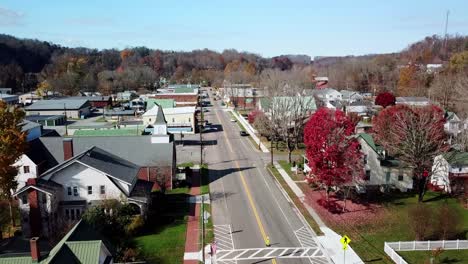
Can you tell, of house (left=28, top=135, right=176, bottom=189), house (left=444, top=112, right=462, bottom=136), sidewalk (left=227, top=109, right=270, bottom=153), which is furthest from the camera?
house (left=444, top=112, right=462, bottom=136)

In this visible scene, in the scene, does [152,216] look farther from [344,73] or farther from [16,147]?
[344,73]

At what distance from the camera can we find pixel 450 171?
135ft

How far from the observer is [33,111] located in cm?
8969

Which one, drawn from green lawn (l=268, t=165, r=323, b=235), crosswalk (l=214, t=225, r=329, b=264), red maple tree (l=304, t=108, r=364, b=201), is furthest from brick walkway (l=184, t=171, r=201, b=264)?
red maple tree (l=304, t=108, r=364, b=201)

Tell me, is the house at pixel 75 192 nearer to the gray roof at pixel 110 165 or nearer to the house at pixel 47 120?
the gray roof at pixel 110 165

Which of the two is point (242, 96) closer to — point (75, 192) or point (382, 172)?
point (382, 172)

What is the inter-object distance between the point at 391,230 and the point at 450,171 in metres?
13.8

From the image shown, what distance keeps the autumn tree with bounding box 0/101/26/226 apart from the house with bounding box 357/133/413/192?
31.0 m

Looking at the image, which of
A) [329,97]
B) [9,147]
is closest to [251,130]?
[329,97]

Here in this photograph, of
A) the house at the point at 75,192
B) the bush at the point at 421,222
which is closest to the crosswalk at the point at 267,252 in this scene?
the bush at the point at 421,222

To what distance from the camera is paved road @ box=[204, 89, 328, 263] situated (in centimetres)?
3008

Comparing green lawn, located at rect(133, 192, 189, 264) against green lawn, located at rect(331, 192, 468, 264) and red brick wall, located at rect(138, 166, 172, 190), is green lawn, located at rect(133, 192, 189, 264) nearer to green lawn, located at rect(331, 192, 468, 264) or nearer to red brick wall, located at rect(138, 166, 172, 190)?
red brick wall, located at rect(138, 166, 172, 190)

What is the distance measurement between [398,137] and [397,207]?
703 centimetres

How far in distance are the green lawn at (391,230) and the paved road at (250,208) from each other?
3.07 m
